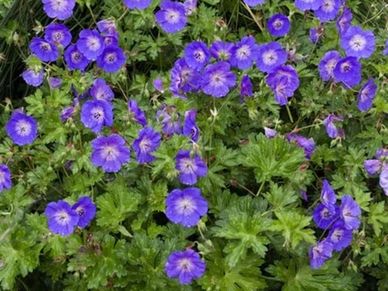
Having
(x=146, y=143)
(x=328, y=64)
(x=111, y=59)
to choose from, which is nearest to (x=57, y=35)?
(x=111, y=59)

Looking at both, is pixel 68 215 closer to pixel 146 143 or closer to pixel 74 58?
pixel 146 143

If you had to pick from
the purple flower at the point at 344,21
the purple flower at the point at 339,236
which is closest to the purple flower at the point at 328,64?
the purple flower at the point at 344,21

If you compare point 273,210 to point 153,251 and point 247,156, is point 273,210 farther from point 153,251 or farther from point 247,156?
point 153,251

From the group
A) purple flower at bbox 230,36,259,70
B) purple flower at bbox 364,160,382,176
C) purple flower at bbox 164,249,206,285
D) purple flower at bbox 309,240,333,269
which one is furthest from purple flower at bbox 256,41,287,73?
purple flower at bbox 164,249,206,285

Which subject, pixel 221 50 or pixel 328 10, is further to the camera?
pixel 328 10

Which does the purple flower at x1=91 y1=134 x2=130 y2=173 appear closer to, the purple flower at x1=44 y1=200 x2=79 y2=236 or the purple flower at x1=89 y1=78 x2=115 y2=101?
the purple flower at x1=44 y1=200 x2=79 y2=236

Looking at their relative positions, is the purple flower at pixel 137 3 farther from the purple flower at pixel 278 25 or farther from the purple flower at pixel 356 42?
the purple flower at pixel 356 42
